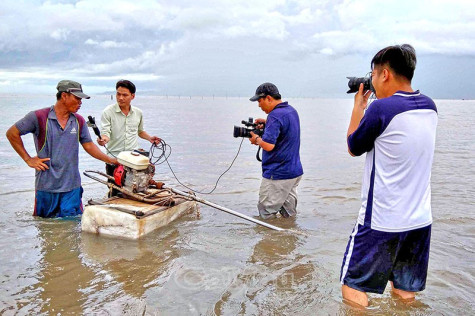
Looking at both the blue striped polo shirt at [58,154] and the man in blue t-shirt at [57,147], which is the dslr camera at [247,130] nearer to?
the man in blue t-shirt at [57,147]

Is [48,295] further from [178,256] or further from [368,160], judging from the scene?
[368,160]

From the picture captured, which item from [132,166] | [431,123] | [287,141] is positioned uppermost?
[431,123]

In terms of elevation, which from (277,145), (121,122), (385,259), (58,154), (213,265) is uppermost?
(121,122)

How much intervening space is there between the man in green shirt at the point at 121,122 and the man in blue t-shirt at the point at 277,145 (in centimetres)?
207

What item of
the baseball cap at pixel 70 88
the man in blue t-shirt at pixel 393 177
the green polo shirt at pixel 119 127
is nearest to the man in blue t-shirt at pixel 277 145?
the green polo shirt at pixel 119 127

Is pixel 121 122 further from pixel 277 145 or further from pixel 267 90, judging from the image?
pixel 277 145

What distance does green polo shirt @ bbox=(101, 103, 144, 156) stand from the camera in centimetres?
644

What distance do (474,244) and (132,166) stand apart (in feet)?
16.6

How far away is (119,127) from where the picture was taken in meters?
6.53

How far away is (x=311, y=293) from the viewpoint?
13.1 feet

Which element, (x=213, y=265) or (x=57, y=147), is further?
(x=57, y=147)

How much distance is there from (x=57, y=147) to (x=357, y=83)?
3914 millimetres

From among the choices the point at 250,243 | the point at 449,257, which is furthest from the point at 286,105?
the point at 449,257

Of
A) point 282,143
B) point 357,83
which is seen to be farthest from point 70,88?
point 357,83
